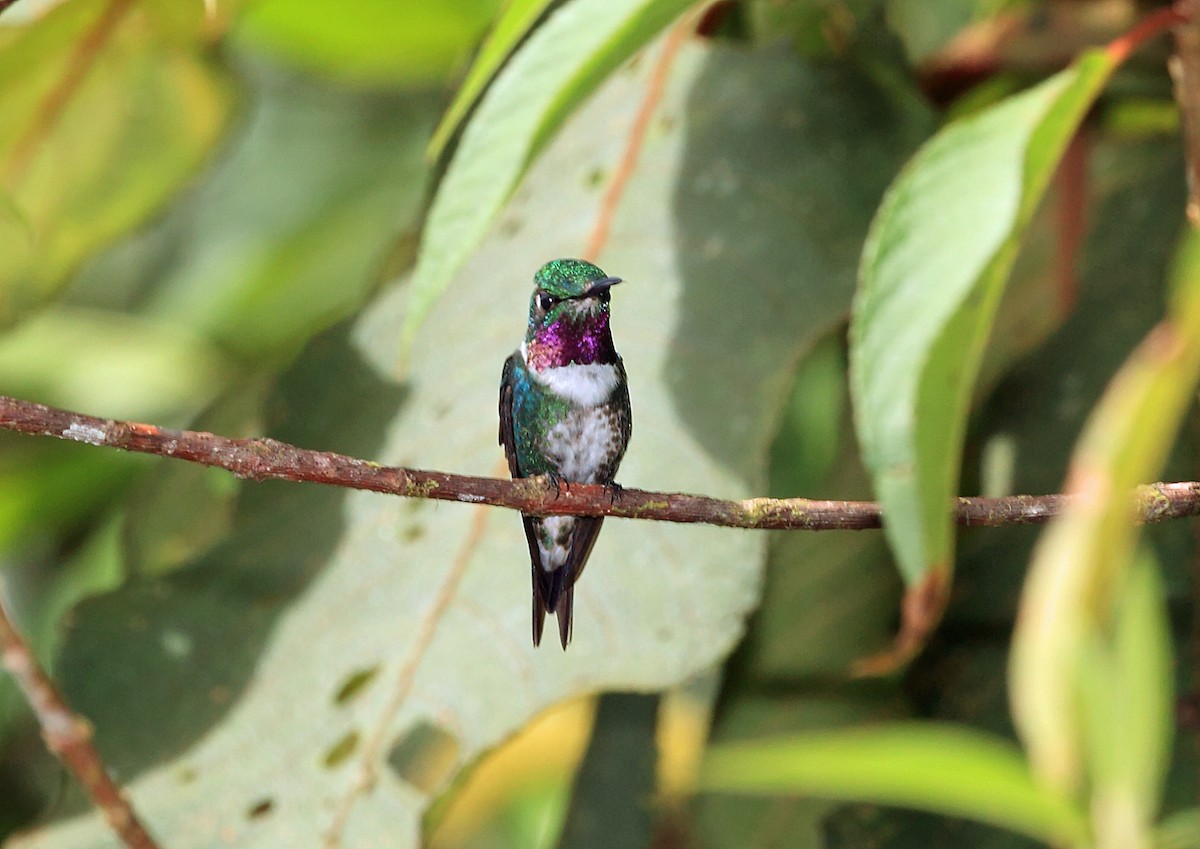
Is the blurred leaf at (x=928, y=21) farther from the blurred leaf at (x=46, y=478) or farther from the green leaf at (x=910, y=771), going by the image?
the green leaf at (x=910, y=771)

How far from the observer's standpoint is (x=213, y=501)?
252 centimetres

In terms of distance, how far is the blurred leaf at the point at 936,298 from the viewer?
4.09 ft

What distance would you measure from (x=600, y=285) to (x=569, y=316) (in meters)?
0.21

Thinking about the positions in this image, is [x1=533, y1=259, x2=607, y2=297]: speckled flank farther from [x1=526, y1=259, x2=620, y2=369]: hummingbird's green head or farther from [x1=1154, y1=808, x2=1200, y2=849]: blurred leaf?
[x1=1154, y1=808, x2=1200, y2=849]: blurred leaf

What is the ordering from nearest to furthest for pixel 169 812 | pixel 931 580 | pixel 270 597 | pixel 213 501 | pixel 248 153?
pixel 931 580 < pixel 169 812 < pixel 270 597 < pixel 213 501 < pixel 248 153

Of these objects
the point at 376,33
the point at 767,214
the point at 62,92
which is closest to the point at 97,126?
the point at 62,92

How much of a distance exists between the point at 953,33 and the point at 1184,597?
110 cm

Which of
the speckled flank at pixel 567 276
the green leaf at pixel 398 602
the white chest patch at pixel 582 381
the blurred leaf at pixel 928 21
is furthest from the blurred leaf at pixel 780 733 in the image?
the blurred leaf at pixel 928 21

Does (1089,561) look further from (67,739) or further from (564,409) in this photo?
(564,409)

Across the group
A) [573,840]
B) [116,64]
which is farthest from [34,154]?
[573,840]

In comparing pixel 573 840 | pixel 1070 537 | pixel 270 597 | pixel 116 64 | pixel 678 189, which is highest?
pixel 1070 537

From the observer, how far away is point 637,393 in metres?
1.97

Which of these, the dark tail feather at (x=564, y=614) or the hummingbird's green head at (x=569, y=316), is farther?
the hummingbird's green head at (x=569, y=316)

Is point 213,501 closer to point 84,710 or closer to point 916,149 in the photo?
point 84,710
